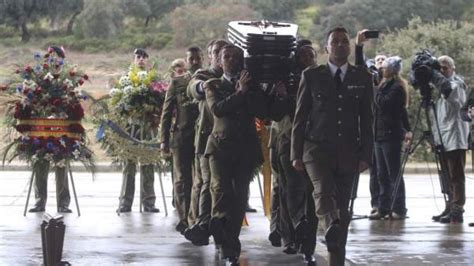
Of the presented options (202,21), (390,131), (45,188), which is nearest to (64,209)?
(45,188)

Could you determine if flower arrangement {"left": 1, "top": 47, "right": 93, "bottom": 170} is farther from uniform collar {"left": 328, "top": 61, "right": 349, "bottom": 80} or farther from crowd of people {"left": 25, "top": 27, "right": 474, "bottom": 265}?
uniform collar {"left": 328, "top": 61, "right": 349, "bottom": 80}

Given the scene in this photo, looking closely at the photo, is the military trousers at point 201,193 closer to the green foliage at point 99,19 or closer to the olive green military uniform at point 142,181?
the olive green military uniform at point 142,181

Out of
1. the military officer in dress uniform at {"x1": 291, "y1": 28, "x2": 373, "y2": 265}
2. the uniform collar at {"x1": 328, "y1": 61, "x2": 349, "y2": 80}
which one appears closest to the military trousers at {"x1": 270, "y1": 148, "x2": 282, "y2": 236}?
the military officer in dress uniform at {"x1": 291, "y1": 28, "x2": 373, "y2": 265}

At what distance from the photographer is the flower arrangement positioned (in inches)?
618

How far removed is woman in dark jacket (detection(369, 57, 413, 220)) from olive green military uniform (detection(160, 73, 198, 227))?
298 cm

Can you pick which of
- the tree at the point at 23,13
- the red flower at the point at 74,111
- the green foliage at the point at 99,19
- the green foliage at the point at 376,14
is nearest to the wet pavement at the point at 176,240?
the red flower at the point at 74,111

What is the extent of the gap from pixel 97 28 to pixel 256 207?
123 ft

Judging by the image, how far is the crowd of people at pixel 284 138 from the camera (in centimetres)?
1017

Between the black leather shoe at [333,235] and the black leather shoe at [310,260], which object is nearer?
the black leather shoe at [333,235]

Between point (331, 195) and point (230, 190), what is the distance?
1349 mm

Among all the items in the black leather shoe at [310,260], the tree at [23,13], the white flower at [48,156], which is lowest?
the black leather shoe at [310,260]

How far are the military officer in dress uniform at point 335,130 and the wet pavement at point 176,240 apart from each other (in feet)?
4.67

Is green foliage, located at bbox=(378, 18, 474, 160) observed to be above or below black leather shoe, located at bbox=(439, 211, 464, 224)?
above

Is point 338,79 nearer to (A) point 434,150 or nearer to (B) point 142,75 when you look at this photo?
(A) point 434,150
